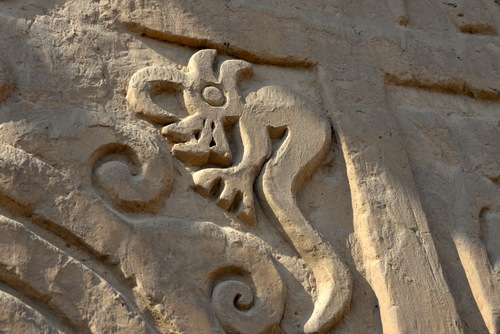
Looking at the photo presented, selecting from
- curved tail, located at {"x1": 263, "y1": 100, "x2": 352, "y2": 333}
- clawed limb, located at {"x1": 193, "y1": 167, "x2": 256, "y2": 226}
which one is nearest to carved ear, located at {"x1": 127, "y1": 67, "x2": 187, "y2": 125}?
clawed limb, located at {"x1": 193, "y1": 167, "x2": 256, "y2": 226}

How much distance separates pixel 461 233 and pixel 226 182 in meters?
0.59

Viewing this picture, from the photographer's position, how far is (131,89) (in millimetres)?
1891

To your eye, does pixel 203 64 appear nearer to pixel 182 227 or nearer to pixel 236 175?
pixel 236 175

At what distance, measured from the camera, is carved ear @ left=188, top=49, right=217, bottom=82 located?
6.48 feet

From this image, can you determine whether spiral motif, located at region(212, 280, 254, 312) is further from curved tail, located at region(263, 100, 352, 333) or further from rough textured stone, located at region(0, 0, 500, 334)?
curved tail, located at region(263, 100, 352, 333)

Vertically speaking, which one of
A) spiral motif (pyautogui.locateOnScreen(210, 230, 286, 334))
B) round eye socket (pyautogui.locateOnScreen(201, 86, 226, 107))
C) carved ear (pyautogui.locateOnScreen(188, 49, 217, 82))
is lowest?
spiral motif (pyautogui.locateOnScreen(210, 230, 286, 334))

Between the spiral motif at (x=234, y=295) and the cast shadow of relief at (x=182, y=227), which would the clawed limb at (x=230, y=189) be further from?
the spiral motif at (x=234, y=295)

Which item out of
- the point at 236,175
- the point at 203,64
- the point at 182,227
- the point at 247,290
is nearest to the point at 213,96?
the point at 203,64

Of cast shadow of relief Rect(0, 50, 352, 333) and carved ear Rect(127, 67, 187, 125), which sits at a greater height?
carved ear Rect(127, 67, 187, 125)

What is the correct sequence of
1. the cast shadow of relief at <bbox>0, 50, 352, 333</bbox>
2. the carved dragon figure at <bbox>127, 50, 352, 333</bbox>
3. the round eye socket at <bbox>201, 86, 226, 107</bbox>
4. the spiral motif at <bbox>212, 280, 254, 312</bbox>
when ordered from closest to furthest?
the cast shadow of relief at <bbox>0, 50, 352, 333</bbox>, the spiral motif at <bbox>212, 280, 254, 312</bbox>, the carved dragon figure at <bbox>127, 50, 352, 333</bbox>, the round eye socket at <bbox>201, 86, 226, 107</bbox>

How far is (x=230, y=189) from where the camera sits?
1.84 meters

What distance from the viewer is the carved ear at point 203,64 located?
198 cm

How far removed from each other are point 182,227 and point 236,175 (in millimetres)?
185

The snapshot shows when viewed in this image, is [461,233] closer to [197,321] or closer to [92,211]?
[197,321]
